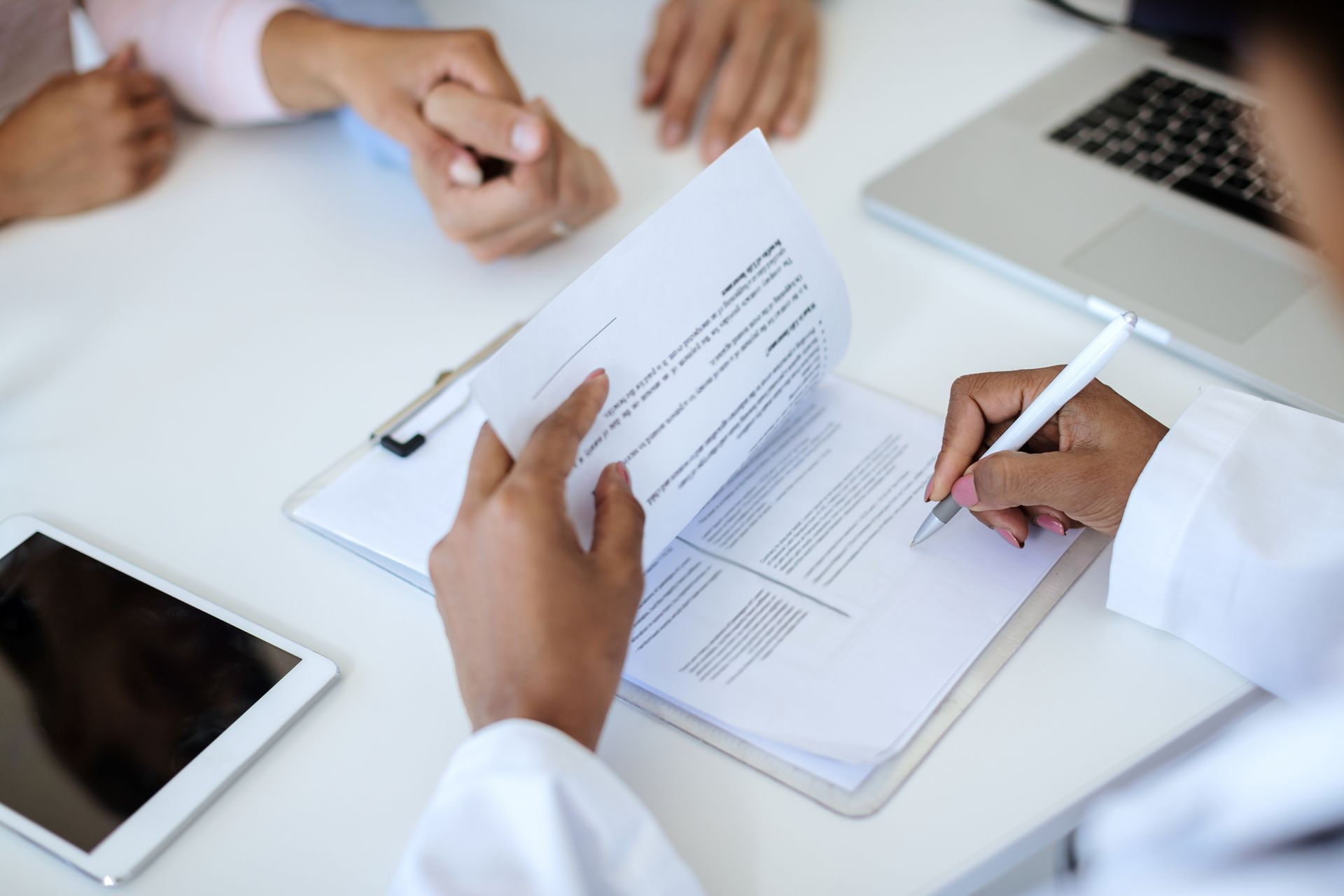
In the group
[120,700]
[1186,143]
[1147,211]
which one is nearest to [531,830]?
[120,700]

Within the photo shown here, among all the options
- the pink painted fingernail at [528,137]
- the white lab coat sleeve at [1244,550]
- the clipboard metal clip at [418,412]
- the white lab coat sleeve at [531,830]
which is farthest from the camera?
the pink painted fingernail at [528,137]

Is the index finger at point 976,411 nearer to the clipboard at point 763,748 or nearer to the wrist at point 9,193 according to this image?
the clipboard at point 763,748

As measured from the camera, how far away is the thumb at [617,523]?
1.71 feet

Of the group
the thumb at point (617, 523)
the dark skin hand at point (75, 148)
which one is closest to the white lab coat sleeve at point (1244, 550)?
the thumb at point (617, 523)

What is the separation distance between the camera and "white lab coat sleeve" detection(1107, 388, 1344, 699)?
1.78 ft

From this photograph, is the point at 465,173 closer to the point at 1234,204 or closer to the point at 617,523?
the point at 617,523

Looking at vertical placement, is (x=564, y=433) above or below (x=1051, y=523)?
above

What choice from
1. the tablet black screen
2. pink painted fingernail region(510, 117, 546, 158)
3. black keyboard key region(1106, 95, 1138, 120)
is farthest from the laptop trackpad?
the tablet black screen

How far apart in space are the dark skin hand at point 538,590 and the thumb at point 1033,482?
19 cm

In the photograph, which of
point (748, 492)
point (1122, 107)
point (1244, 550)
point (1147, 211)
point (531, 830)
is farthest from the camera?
point (1122, 107)

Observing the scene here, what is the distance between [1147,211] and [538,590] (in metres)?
0.64

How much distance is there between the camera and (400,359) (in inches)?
31.1

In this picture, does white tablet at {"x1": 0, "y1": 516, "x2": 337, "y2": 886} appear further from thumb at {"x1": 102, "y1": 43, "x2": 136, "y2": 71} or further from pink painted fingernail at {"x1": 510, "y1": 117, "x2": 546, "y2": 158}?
thumb at {"x1": 102, "y1": 43, "x2": 136, "y2": 71}

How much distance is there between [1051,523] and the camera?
1.98 feet
